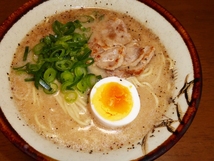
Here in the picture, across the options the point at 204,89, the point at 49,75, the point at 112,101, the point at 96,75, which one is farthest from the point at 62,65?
the point at 204,89

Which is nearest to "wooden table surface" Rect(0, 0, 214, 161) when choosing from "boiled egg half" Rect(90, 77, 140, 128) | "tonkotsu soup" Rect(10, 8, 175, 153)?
"tonkotsu soup" Rect(10, 8, 175, 153)

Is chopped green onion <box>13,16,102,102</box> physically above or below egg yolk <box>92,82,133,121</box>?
above

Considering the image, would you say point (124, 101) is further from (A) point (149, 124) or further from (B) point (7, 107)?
(B) point (7, 107)

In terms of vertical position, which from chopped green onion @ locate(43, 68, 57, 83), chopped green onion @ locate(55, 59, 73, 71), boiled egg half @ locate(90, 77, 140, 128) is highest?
chopped green onion @ locate(55, 59, 73, 71)

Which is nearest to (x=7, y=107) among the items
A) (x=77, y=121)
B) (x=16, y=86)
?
(x=16, y=86)

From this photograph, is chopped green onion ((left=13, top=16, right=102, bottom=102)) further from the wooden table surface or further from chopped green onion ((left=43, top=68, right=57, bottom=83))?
the wooden table surface

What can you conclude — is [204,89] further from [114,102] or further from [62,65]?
[62,65]
